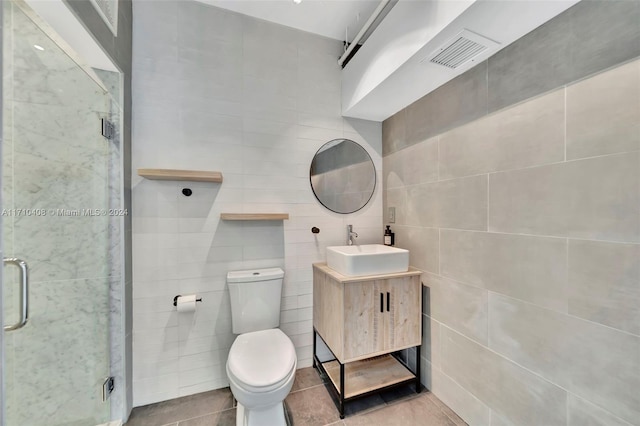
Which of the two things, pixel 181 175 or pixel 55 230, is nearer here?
pixel 55 230

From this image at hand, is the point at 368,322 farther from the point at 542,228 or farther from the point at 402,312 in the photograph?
the point at 542,228

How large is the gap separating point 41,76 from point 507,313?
2530mm

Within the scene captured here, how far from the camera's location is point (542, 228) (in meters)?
1.13

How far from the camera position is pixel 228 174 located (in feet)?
5.94

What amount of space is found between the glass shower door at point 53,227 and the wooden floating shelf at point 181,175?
229 mm

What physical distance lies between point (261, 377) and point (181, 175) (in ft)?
4.09

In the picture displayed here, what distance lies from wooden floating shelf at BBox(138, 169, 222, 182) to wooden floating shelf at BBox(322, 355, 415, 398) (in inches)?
63.0

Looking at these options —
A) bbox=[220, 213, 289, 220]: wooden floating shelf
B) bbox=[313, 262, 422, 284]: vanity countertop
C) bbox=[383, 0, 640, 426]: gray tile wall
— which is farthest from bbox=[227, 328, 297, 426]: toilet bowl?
bbox=[383, 0, 640, 426]: gray tile wall

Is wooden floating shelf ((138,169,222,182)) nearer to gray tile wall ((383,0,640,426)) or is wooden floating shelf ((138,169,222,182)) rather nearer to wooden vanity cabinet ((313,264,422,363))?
wooden vanity cabinet ((313,264,422,363))

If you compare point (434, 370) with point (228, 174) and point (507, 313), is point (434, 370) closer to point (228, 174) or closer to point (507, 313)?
point (507, 313)

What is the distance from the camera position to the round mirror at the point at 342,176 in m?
2.05

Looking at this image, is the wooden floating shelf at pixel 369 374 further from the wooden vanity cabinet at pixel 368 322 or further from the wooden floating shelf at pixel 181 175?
the wooden floating shelf at pixel 181 175

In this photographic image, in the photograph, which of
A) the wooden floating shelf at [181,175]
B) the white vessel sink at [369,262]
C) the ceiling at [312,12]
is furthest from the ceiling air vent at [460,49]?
the wooden floating shelf at [181,175]

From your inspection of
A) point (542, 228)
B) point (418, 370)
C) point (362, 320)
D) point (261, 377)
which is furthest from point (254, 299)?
point (542, 228)
